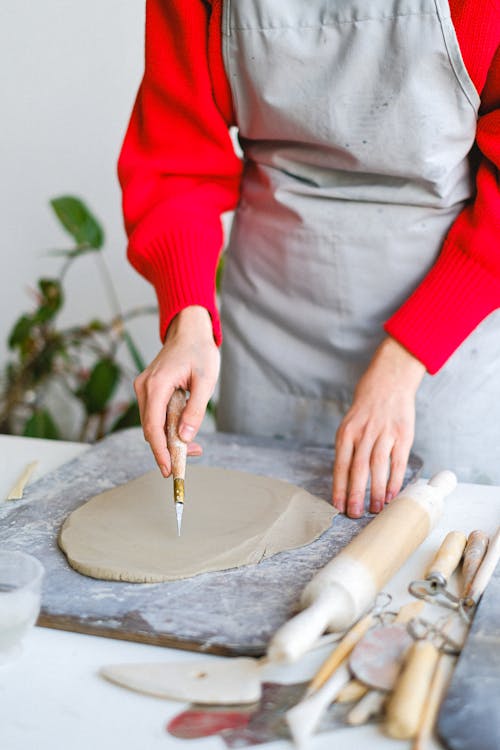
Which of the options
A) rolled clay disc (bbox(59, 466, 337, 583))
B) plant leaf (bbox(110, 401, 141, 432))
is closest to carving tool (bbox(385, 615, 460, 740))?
rolled clay disc (bbox(59, 466, 337, 583))

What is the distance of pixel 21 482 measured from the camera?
→ 48.3 inches

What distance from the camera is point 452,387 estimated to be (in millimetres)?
1346

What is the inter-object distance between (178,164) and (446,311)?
1.63 ft

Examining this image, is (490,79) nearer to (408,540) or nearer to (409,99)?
(409,99)

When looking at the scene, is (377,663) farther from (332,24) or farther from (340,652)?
(332,24)

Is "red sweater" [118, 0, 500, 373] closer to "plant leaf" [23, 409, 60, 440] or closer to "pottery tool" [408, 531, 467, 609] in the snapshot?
"pottery tool" [408, 531, 467, 609]

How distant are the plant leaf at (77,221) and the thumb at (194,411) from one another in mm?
1148

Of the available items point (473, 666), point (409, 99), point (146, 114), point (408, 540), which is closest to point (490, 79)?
point (409, 99)

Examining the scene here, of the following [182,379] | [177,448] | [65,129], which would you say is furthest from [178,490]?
[65,129]

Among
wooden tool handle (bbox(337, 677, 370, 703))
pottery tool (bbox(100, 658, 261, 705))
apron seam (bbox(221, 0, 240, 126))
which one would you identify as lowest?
pottery tool (bbox(100, 658, 261, 705))

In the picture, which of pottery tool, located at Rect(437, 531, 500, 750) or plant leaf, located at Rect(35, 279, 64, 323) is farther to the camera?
plant leaf, located at Rect(35, 279, 64, 323)

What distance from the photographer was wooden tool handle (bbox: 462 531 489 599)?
2.96 feet

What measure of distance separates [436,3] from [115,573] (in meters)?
0.83

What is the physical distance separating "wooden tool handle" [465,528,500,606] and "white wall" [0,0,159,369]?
176 centimetres
